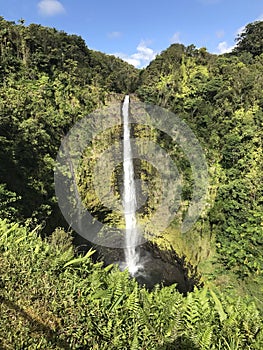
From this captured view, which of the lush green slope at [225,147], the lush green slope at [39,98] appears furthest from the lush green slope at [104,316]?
the lush green slope at [225,147]

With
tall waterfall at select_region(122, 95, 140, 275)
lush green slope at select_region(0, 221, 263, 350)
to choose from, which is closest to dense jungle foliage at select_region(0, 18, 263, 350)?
lush green slope at select_region(0, 221, 263, 350)

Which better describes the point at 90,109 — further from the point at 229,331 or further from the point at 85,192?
the point at 229,331

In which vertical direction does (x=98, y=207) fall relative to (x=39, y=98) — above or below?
below

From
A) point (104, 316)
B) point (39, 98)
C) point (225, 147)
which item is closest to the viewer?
point (104, 316)

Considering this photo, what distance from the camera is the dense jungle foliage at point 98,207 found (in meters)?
2.10

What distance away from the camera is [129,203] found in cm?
1495

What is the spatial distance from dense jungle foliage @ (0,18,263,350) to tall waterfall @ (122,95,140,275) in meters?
1.08

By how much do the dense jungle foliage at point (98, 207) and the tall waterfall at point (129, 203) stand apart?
1081 millimetres

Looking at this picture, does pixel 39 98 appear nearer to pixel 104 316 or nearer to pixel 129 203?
pixel 129 203

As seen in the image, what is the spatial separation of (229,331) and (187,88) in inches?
589

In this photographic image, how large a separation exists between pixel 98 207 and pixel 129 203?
2.15 metres

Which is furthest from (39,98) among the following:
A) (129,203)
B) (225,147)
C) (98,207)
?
(225,147)

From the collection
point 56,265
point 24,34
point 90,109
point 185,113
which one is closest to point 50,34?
point 24,34

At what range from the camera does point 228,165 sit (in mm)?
12023
